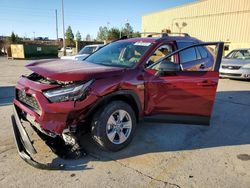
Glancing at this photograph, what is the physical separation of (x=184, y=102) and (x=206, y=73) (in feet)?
2.01

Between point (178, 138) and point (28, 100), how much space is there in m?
2.53

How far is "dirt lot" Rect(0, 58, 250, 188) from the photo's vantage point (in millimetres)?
3064

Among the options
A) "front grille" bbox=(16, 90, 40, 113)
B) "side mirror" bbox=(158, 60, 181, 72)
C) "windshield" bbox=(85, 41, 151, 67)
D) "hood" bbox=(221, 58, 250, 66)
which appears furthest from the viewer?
"hood" bbox=(221, 58, 250, 66)

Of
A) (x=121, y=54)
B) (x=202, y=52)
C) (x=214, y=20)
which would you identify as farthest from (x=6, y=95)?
(x=214, y=20)

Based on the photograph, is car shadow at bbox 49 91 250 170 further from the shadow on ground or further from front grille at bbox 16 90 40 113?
front grille at bbox 16 90 40 113

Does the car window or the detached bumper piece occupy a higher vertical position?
the car window

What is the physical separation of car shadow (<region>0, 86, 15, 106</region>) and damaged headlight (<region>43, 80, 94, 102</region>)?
3.97 m

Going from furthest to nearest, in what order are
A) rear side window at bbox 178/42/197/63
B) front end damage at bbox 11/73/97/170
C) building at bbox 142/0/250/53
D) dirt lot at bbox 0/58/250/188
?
building at bbox 142/0/250/53 → rear side window at bbox 178/42/197/63 → front end damage at bbox 11/73/97/170 → dirt lot at bbox 0/58/250/188

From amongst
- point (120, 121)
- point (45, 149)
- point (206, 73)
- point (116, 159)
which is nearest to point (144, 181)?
point (116, 159)

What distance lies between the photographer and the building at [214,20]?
27.2 meters

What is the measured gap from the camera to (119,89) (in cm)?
362

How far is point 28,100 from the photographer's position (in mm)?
3613

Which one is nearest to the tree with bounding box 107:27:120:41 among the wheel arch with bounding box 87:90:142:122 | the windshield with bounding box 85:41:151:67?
the windshield with bounding box 85:41:151:67

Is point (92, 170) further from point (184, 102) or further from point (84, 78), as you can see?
point (184, 102)
